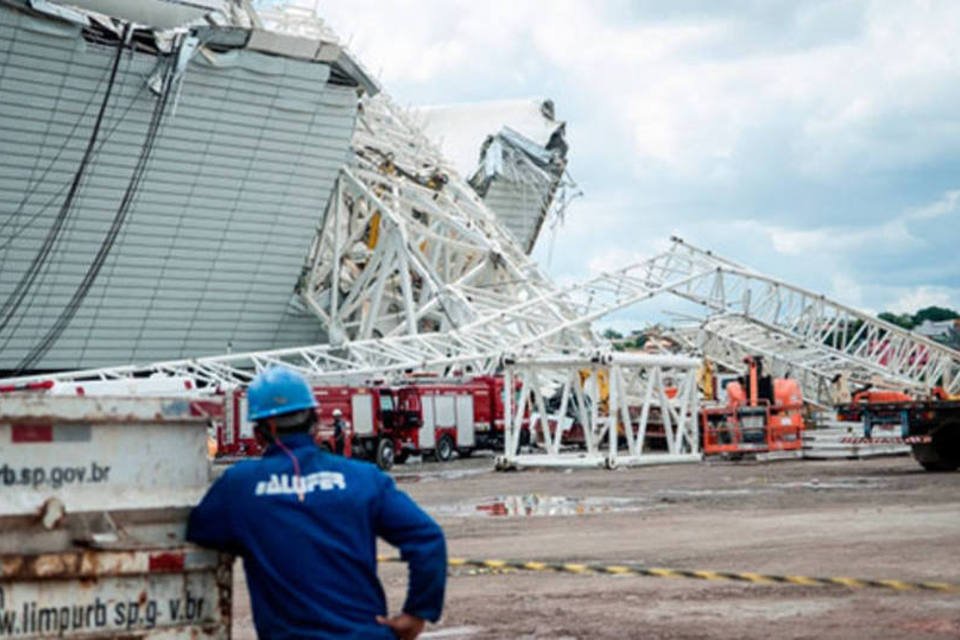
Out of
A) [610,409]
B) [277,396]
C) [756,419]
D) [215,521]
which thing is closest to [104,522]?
[215,521]

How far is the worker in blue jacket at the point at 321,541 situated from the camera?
6.21 meters

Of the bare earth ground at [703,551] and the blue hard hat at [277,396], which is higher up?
the blue hard hat at [277,396]

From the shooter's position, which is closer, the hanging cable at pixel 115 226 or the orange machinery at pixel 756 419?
the orange machinery at pixel 756 419

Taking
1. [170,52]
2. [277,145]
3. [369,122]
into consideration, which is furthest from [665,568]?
[369,122]

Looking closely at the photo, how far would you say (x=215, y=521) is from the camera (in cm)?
654

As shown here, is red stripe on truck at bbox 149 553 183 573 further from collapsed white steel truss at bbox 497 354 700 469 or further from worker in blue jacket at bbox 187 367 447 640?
collapsed white steel truss at bbox 497 354 700 469

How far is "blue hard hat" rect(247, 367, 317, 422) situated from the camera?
655 centimetres

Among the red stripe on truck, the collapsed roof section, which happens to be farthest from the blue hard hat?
the collapsed roof section

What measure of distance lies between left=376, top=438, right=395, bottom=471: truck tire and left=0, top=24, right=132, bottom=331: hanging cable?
12743 millimetres

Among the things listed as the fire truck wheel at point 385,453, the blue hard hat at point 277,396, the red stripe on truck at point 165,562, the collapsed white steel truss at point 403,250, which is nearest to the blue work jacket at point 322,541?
the blue hard hat at point 277,396

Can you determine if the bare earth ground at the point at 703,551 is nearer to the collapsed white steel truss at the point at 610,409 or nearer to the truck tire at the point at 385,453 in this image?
the collapsed white steel truss at the point at 610,409

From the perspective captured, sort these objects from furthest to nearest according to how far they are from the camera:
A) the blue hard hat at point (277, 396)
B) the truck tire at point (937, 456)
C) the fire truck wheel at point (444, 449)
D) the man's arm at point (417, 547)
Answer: the fire truck wheel at point (444, 449)
the truck tire at point (937, 456)
the blue hard hat at point (277, 396)
the man's arm at point (417, 547)

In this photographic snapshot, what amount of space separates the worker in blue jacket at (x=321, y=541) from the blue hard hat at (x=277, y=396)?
0.39ft

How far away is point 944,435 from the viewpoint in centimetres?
3234
